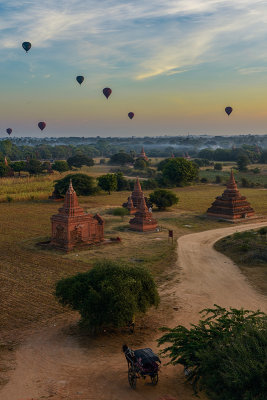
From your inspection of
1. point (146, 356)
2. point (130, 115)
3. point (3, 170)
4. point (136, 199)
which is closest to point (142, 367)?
point (146, 356)

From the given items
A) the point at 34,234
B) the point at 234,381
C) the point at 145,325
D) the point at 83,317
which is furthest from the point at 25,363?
the point at 34,234

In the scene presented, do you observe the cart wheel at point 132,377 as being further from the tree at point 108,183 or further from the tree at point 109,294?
the tree at point 108,183

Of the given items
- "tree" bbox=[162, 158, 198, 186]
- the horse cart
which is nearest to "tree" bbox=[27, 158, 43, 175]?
"tree" bbox=[162, 158, 198, 186]

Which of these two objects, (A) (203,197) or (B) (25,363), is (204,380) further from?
(A) (203,197)

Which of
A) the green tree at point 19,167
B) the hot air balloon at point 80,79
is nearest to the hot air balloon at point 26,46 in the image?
A: the hot air balloon at point 80,79

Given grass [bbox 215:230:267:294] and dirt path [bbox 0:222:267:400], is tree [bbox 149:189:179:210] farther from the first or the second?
dirt path [bbox 0:222:267:400]

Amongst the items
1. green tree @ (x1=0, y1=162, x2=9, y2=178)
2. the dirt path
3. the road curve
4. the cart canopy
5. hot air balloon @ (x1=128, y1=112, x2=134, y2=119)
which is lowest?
the dirt path
